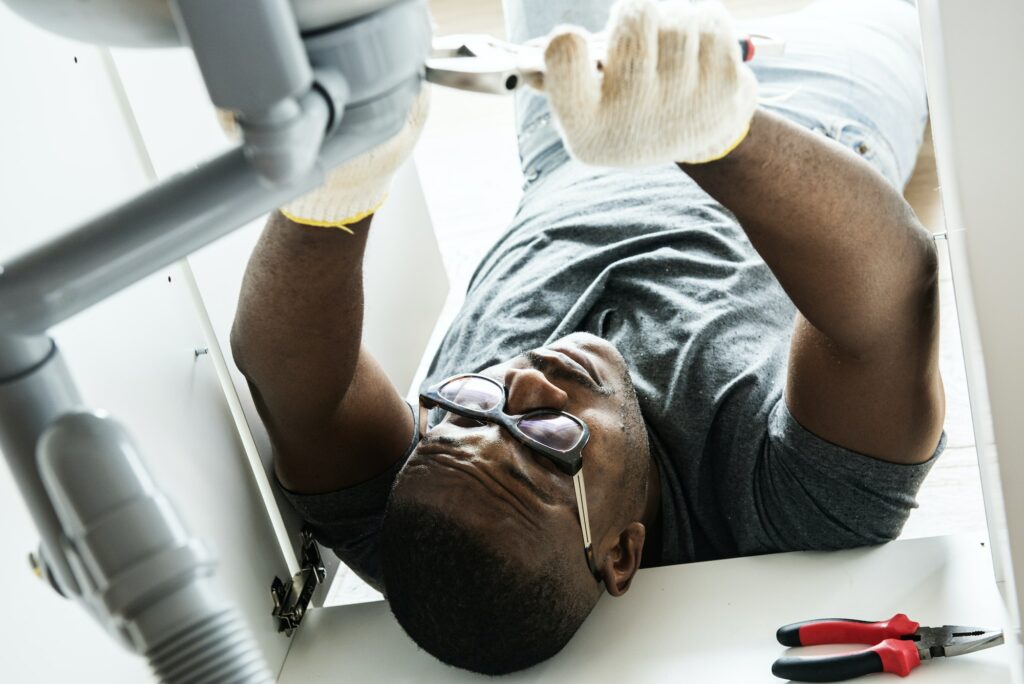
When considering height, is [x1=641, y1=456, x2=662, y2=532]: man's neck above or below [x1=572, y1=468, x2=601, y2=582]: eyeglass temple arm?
below

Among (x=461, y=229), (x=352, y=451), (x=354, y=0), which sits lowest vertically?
(x=461, y=229)

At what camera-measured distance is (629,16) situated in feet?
1.89

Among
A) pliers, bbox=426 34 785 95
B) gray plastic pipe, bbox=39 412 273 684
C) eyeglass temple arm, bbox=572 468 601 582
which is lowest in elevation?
eyeglass temple arm, bbox=572 468 601 582

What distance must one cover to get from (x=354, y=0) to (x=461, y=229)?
71.7 inches

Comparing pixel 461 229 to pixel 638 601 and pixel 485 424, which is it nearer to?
pixel 485 424

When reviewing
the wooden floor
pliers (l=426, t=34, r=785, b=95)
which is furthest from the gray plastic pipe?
the wooden floor

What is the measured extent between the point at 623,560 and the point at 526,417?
0.53ft

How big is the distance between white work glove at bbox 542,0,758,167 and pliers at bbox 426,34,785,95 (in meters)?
0.02

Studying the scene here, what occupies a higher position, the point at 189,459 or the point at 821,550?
the point at 189,459

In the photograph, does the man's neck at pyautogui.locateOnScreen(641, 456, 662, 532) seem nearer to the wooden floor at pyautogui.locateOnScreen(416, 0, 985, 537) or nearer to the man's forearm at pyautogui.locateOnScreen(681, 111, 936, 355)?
the man's forearm at pyautogui.locateOnScreen(681, 111, 936, 355)

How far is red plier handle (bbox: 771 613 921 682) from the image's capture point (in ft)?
2.38

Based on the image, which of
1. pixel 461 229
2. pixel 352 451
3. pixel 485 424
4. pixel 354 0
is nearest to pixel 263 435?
pixel 352 451

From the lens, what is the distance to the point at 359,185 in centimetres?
66

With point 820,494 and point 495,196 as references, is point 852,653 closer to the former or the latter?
point 820,494
